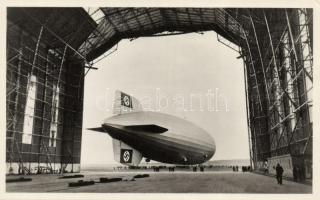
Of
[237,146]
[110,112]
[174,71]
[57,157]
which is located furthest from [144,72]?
[57,157]

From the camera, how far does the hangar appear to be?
79.4 feet

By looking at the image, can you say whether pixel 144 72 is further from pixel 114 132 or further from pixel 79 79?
pixel 79 79

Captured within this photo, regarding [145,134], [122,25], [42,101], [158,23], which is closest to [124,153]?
[145,134]

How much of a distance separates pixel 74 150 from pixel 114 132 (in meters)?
19.0

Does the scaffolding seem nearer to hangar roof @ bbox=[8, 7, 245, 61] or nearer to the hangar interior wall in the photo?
the hangar interior wall

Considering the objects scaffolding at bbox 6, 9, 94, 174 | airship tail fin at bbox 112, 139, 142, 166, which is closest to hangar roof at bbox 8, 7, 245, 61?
scaffolding at bbox 6, 9, 94, 174

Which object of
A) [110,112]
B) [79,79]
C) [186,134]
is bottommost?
[186,134]

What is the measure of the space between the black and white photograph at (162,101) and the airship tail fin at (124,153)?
55 mm

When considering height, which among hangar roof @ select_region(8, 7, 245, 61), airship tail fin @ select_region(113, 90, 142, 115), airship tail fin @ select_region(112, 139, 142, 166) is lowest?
airship tail fin @ select_region(112, 139, 142, 166)

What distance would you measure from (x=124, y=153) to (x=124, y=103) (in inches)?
109

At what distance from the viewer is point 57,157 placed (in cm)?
3159

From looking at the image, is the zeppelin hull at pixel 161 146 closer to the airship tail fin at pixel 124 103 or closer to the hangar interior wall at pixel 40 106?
the airship tail fin at pixel 124 103

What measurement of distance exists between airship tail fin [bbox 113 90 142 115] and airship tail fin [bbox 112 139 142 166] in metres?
1.74

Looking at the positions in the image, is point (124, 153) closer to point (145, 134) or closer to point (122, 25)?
point (145, 134)
